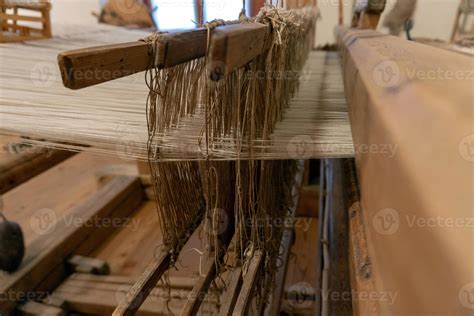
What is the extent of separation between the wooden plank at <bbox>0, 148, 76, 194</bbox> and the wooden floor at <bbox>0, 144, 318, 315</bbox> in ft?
0.15

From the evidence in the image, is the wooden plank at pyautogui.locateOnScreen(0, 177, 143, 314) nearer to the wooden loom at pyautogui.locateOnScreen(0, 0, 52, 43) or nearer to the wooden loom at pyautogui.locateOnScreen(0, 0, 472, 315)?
the wooden loom at pyautogui.locateOnScreen(0, 0, 52, 43)

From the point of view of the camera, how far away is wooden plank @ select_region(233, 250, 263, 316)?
67 cm

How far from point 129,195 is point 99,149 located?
1499mm

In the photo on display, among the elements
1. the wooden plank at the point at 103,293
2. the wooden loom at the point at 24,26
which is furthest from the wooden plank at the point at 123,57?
the wooden loom at the point at 24,26

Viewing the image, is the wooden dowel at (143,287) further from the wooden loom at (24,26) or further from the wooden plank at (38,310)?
the wooden loom at (24,26)

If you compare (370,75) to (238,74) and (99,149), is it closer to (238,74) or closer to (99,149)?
(238,74)

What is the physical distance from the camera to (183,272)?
1.53 m

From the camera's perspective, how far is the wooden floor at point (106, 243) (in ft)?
4.55

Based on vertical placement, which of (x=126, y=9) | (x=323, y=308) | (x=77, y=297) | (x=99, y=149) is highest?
(x=126, y=9)

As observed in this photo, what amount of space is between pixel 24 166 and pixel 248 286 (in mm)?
1063

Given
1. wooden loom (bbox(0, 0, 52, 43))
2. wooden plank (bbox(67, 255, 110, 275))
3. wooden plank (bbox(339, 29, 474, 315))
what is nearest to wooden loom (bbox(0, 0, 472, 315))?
wooden plank (bbox(339, 29, 474, 315))

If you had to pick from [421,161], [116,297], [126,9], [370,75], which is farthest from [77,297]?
[126,9]

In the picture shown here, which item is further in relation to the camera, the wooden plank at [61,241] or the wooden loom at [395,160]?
the wooden plank at [61,241]

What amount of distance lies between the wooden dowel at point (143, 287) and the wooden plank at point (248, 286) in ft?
0.49
